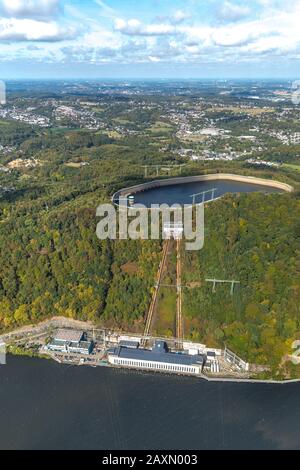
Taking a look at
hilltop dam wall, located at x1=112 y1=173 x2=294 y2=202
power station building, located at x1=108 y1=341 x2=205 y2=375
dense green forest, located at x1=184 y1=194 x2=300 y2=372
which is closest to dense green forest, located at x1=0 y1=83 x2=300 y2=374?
dense green forest, located at x1=184 y1=194 x2=300 y2=372

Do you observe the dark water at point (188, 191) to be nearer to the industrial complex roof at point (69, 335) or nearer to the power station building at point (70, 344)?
the industrial complex roof at point (69, 335)

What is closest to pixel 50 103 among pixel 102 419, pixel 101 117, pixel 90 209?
pixel 101 117

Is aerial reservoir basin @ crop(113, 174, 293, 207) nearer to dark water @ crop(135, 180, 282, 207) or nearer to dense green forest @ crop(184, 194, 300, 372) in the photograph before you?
dark water @ crop(135, 180, 282, 207)

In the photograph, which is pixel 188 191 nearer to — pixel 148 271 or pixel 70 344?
pixel 148 271

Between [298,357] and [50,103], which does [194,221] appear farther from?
[50,103]

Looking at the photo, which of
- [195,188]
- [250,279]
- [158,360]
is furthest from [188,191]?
[158,360]
